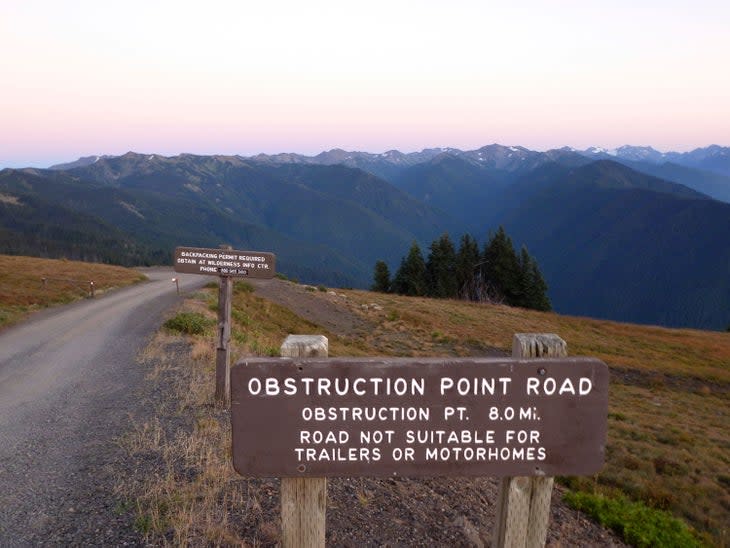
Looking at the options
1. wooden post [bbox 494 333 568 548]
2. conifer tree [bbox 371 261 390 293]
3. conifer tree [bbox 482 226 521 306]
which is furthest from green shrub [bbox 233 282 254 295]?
conifer tree [bbox 482 226 521 306]

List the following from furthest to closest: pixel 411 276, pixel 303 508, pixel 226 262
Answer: pixel 411 276 < pixel 226 262 < pixel 303 508

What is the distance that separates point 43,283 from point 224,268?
24.8 m

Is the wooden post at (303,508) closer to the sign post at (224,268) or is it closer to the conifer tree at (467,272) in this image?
the sign post at (224,268)

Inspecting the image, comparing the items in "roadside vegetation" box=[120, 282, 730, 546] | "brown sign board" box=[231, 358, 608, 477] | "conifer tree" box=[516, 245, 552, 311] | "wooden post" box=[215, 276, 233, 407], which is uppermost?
"brown sign board" box=[231, 358, 608, 477]

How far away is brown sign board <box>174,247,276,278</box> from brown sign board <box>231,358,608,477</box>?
538 cm

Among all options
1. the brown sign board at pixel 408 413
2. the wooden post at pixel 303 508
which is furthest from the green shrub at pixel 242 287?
the brown sign board at pixel 408 413

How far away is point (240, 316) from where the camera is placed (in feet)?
70.0

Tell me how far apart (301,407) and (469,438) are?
1.01 metres

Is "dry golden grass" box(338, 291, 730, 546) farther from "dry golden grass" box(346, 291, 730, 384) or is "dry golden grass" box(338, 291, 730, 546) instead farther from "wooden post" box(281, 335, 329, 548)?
"wooden post" box(281, 335, 329, 548)

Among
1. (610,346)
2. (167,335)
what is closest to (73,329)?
(167,335)

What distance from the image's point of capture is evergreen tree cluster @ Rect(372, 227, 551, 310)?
6228 cm

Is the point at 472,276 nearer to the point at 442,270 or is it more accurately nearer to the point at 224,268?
the point at 442,270

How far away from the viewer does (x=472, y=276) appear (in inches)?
2611

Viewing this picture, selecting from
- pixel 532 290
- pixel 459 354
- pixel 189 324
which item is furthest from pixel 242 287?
pixel 532 290
